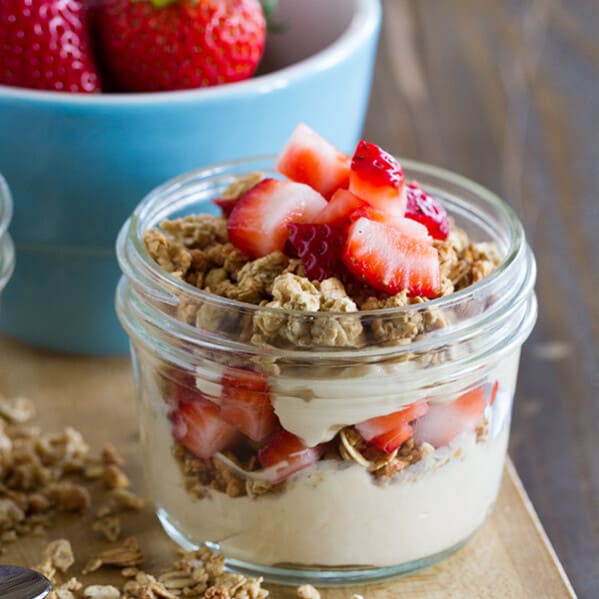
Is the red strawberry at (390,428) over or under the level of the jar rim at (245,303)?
under

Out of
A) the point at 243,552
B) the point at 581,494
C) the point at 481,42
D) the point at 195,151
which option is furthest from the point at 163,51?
the point at 481,42

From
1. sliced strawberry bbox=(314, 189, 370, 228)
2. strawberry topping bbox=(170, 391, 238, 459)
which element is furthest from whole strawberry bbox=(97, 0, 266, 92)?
strawberry topping bbox=(170, 391, 238, 459)

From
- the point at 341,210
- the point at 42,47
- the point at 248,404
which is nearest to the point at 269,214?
the point at 341,210

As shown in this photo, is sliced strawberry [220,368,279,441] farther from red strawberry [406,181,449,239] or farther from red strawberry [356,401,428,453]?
red strawberry [406,181,449,239]

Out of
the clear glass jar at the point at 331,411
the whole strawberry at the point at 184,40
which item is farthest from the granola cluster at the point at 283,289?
the whole strawberry at the point at 184,40

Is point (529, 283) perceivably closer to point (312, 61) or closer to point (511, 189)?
point (312, 61)

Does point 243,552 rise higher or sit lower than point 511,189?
higher

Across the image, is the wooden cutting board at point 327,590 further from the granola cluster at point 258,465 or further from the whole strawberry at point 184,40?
the whole strawberry at point 184,40
